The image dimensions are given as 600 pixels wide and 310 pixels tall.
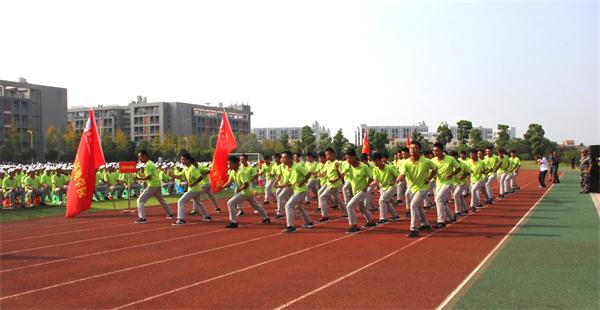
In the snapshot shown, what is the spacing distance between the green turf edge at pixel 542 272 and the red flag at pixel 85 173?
35.4 ft

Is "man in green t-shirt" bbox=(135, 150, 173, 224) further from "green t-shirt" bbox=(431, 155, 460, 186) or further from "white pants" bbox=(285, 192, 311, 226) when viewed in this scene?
"green t-shirt" bbox=(431, 155, 460, 186)

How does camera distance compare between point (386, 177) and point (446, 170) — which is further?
point (386, 177)

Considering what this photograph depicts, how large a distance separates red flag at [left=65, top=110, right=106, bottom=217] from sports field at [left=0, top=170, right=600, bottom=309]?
126cm

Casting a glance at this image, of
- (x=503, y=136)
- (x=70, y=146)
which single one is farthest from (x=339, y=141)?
(x=70, y=146)

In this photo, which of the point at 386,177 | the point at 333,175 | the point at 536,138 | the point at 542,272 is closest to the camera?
the point at 542,272

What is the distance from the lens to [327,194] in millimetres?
13117

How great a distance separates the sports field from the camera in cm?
601

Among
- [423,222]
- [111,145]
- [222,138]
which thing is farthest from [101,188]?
[111,145]

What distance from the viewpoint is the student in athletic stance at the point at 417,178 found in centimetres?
1045

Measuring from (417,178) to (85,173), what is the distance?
9.08m

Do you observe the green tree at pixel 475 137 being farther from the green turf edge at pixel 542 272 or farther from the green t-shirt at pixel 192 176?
the green t-shirt at pixel 192 176

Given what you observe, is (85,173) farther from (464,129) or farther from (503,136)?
(503,136)

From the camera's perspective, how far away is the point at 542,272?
6.95 metres

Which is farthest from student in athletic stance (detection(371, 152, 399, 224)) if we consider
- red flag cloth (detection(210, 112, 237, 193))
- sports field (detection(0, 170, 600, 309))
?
red flag cloth (detection(210, 112, 237, 193))
